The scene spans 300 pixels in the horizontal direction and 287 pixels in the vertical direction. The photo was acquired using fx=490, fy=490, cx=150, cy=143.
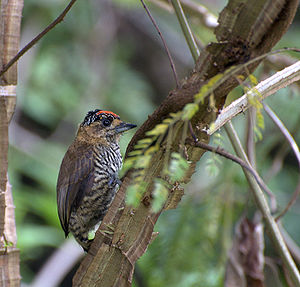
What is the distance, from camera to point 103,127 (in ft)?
11.0

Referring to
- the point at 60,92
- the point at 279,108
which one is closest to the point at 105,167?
the point at 279,108

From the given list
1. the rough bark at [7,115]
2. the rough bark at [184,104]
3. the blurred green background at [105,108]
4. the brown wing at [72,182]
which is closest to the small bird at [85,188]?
the brown wing at [72,182]

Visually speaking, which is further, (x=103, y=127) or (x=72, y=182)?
(x=103, y=127)

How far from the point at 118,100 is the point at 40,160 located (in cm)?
132

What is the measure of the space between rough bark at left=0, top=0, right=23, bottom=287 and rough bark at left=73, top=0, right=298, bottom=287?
1.57 feet

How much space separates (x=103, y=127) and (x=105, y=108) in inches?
102

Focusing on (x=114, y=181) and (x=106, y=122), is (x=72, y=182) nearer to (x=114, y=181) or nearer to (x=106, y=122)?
(x=114, y=181)

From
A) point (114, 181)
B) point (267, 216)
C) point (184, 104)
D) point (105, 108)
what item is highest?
point (184, 104)

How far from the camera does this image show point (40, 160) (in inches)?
214

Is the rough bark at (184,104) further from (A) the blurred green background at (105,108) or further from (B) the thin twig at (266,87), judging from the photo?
(A) the blurred green background at (105,108)

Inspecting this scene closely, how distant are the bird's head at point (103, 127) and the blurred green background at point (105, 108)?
30.0 inches

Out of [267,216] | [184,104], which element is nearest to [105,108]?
[267,216]

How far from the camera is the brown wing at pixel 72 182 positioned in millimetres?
3051

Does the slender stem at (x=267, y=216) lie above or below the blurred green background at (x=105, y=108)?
above
